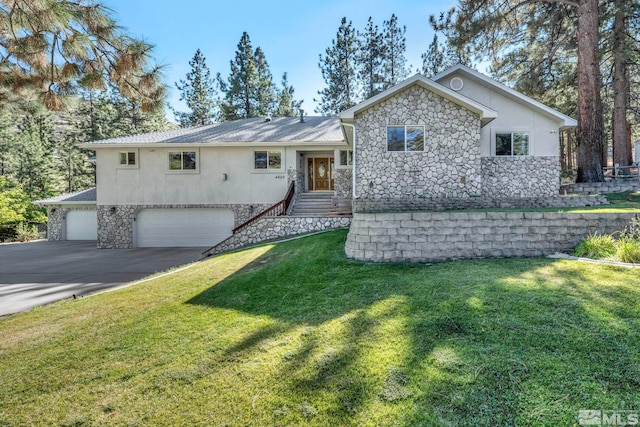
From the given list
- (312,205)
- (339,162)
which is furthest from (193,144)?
(339,162)

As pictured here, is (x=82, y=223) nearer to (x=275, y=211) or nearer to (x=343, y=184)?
(x=275, y=211)

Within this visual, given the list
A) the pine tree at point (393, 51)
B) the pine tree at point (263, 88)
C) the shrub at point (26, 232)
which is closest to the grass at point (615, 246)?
the pine tree at point (393, 51)

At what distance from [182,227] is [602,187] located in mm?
19295

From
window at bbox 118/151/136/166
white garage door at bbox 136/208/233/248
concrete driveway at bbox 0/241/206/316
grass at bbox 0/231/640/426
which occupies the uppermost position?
window at bbox 118/151/136/166

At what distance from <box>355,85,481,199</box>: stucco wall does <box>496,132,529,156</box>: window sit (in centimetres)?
244

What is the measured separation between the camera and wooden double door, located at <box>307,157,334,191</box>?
17.1 metres

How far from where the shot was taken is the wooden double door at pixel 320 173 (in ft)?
56.1

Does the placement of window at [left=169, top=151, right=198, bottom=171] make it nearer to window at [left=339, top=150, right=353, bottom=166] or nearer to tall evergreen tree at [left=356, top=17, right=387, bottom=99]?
window at [left=339, top=150, right=353, bottom=166]

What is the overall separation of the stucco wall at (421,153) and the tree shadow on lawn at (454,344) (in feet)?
18.5

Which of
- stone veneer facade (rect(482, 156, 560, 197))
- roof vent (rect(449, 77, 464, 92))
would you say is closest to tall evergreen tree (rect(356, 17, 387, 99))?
roof vent (rect(449, 77, 464, 92))

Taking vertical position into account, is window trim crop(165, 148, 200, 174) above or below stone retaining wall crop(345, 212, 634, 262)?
above

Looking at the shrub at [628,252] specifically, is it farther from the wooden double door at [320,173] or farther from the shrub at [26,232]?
the shrub at [26,232]

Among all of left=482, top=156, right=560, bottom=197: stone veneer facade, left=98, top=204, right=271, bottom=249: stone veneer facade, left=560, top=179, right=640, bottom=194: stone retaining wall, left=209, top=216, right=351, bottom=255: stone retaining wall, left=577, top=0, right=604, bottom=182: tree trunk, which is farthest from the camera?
left=98, top=204, right=271, bottom=249: stone veneer facade

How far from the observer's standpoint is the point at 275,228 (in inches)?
510
